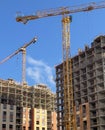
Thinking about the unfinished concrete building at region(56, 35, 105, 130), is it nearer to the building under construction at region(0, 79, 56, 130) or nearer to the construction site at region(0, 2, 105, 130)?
the construction site at region(0, 2, 105, 130)

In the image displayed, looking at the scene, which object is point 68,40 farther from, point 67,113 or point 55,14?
point 67,113

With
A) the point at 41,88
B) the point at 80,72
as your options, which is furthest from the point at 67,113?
the point at 41,88

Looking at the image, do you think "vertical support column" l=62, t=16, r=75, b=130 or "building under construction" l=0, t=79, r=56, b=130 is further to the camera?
"building under construction" l=0, t=79, r=56, b=130

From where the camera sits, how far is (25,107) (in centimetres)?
15925

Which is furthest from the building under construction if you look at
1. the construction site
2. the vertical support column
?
the vertical support column

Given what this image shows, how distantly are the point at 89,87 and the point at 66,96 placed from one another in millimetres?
11109

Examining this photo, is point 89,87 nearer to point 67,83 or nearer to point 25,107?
point 67,83

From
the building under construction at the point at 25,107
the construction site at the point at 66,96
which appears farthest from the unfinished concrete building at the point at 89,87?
the building under construction at the point at 25,107

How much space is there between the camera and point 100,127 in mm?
119750

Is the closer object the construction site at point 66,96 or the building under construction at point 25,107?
the construction site at point 66,96

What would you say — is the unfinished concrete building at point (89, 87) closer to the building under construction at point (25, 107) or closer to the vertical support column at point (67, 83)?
the vertical support column at point (67, 83)

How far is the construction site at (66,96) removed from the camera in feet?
406

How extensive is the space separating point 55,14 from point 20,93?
51.6 meters

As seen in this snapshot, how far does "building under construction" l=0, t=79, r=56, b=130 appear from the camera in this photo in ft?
494
